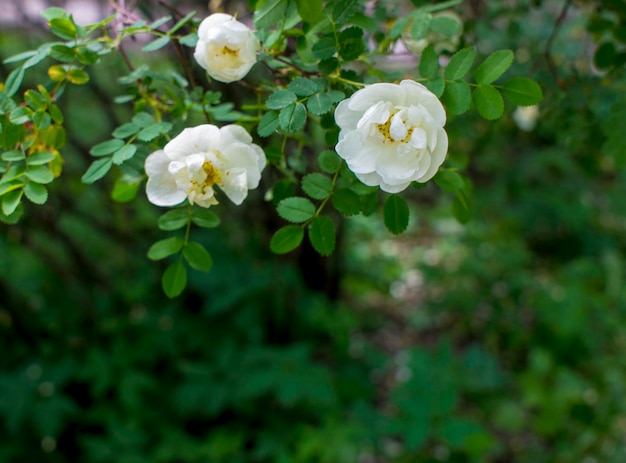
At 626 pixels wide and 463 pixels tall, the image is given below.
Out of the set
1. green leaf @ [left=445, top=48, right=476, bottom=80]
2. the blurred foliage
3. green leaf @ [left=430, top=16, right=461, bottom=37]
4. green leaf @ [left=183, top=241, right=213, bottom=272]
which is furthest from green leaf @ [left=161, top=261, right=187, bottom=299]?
the blurred foliage

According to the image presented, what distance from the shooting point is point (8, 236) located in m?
2.39

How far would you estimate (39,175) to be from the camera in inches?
34.5

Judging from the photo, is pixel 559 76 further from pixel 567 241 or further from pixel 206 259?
pixel 567 241

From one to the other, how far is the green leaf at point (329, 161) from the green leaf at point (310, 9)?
0.18 metres

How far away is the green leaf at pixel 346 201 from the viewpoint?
2.90 feet

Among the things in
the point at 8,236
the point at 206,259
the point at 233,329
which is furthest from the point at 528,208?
the point at 206,259

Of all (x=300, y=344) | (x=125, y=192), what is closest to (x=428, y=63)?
(x=125, y=192)

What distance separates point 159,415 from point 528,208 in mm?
2066

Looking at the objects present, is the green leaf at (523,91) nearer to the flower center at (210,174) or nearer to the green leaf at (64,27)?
the flower center at (210,174)

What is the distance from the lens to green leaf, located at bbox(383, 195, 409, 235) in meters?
0.90

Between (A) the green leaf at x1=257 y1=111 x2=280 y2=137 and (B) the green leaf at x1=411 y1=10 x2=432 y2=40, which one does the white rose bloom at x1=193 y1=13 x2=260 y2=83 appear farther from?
(B) the green leaf at x1=411 y1=10 x2=432 y2=40

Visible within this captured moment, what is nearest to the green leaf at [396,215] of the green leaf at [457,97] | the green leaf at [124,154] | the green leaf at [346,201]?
→ the green leaf at [346,201]

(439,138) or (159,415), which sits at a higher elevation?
(439,138)

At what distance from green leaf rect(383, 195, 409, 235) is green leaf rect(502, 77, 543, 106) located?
206mm
